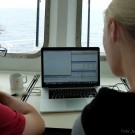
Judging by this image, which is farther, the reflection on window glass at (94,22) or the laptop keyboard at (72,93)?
the reflection on window glass at (94,22)

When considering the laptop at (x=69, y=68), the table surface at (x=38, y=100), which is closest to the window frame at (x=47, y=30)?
the table surface at (x=38, y=100)

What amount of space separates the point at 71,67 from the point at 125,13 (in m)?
1.03

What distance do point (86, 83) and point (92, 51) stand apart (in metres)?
0.22

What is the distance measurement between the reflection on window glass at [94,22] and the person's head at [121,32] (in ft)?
4.41

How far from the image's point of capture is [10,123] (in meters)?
1.05

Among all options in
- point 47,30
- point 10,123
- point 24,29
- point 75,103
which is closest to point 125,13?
point 10,123

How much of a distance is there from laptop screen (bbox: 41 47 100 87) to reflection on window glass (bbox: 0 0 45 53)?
1.73 feet

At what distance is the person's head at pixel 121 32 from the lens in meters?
0.71

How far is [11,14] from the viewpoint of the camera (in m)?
2.19

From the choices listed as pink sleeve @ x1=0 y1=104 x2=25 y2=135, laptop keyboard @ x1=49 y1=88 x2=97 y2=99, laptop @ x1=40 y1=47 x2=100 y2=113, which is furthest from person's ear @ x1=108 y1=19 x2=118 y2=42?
laptop @ x1=40 y1=47 x2=100 y2=113

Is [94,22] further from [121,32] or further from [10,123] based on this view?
[121,32]

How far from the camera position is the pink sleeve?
104 centimetres

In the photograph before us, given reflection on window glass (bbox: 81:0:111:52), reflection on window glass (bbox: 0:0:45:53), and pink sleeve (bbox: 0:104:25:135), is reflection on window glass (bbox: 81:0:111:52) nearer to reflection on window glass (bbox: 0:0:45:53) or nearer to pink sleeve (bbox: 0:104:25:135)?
reflection on window glass (bbox: 0:0:45:53)

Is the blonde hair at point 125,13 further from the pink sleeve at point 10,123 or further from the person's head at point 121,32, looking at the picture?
the pink sleeve at point 10,123
